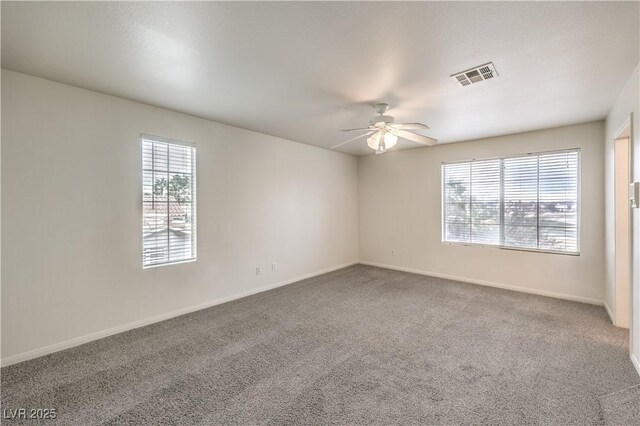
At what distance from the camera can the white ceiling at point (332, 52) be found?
1817mm

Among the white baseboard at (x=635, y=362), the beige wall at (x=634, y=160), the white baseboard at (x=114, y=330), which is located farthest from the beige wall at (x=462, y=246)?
the white baseboard at (x=114, y=330)

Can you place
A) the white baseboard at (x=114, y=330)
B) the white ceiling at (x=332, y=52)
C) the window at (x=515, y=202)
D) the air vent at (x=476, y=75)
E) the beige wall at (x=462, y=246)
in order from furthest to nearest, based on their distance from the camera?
the window at (x=515, y=202), the beige wall at (x=462, y=246), the white baseboard at (x=114, y=330), the air vent at (x=476, y=75), the white ceiling at (x=332, y=52)

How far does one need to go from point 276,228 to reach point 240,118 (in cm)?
193

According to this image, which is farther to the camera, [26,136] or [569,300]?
[569,300]

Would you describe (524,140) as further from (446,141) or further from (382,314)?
(382,314)

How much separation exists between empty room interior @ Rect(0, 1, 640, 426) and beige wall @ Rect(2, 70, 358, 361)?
0.07 ft

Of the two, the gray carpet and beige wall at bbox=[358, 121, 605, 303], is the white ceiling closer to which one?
beige wall at bbox=[358, 121, 605, 303]

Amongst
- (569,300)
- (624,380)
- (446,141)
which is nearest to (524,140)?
(446,141)

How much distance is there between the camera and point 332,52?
2.27 metres

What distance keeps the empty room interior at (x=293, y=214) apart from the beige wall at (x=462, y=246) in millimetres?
38

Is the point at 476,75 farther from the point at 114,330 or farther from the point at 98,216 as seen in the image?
the point at 114,330

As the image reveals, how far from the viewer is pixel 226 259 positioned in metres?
4.33

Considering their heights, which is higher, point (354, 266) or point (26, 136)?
point (26, 136)

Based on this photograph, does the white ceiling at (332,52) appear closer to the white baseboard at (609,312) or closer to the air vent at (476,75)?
the air vent at (476,75)
